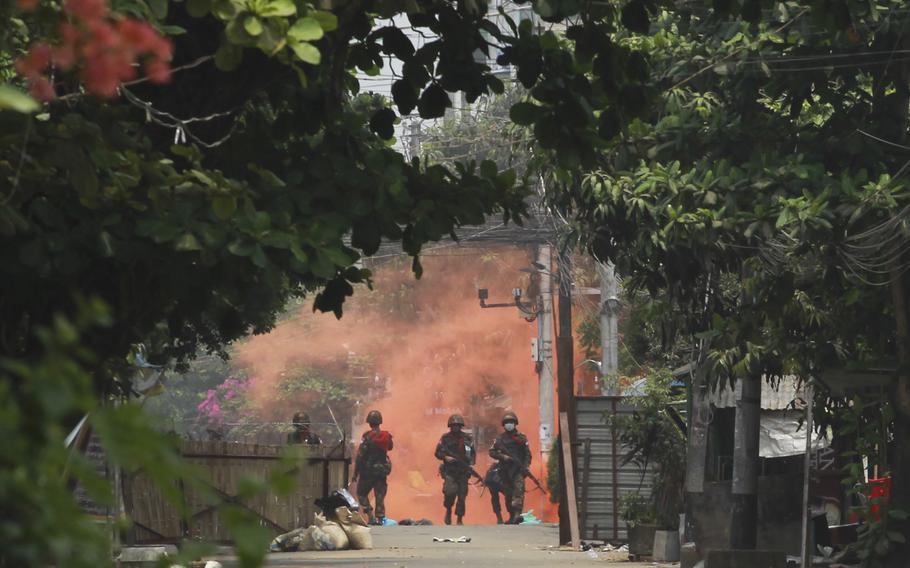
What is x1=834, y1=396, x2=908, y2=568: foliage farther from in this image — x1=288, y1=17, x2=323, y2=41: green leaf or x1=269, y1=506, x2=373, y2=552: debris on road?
x1=288, y1=17, x2=323, y2=41: green leaf

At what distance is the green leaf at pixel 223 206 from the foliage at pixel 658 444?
Result: 13947mm

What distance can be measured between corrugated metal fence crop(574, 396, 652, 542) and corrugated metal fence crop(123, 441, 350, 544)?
3644mm

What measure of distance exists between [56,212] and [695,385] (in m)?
12.3

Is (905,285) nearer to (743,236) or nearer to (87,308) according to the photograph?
(743,236)

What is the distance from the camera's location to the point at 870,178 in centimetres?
1381

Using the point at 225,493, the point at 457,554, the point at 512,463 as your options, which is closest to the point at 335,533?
the point at 225,493

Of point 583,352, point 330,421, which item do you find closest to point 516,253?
point 330,421

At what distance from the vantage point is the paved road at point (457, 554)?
17.6 metres

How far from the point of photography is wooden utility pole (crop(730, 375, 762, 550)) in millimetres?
16219

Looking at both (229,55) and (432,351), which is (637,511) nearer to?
(229,55)

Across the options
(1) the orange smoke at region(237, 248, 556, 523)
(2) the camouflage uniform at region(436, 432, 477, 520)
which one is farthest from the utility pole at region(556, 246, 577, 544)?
(1) the orange smoke at region(237, 248, 556, 523)

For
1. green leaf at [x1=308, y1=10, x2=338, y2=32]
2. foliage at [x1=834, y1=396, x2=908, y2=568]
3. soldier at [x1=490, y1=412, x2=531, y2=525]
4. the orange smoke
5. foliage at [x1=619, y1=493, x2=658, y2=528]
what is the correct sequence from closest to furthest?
green leaf at [x1=308, y1=10, x2=338, y2=32]
foliage at [x1=834, y1=396, x2=908, y2=568]
foliage at [x1=619, y1=493, x2=658, y2=528]
soldier at [x1=490, y1=412, x2=531, y2=525]
the orange smoke

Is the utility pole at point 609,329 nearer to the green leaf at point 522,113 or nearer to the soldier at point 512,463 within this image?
the soldier at point 512,463

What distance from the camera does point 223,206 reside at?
644 centimetres
